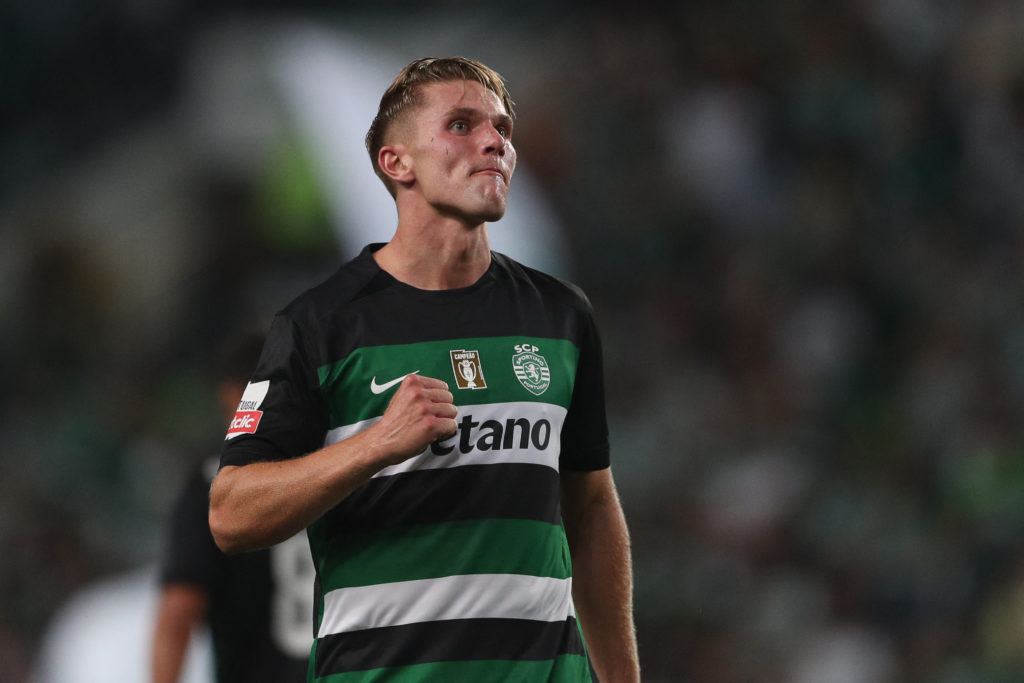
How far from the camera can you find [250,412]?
2420mm

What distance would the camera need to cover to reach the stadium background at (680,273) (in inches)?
281

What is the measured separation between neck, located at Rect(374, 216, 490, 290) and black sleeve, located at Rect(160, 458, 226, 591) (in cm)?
160

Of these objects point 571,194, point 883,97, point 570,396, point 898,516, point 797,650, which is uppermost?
point 883,97

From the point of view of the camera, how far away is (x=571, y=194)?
27.1ft

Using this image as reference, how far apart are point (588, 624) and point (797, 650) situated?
4.58 metres

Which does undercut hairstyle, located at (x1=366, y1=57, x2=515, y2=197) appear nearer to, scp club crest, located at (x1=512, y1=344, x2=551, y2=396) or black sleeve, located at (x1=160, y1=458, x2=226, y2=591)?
scp club crest, located at (x1=512, y1=344, x2=551, y2=396)

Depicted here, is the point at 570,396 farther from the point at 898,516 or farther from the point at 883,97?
the point at 883,97

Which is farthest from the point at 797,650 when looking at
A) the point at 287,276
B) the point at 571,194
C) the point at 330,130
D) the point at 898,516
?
the point at 330,130

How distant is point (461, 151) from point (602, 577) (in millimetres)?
1021

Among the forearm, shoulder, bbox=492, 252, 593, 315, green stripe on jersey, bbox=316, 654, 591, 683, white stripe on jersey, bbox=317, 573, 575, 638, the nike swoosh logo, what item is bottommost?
green stripe on jersey, bbox=316, 654, 591, 683

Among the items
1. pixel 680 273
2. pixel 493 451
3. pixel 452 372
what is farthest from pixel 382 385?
pixel 680 273

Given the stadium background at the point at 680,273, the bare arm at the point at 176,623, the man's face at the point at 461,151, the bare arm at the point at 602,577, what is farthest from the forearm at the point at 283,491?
the stadium background at the point at 680,273

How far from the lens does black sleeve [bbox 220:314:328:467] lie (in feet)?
7.80

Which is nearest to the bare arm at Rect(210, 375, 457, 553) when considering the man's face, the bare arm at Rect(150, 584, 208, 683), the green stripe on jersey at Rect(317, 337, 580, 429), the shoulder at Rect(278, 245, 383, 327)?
the green stripe on jersey at Rect(317, 337, 580, 429)
